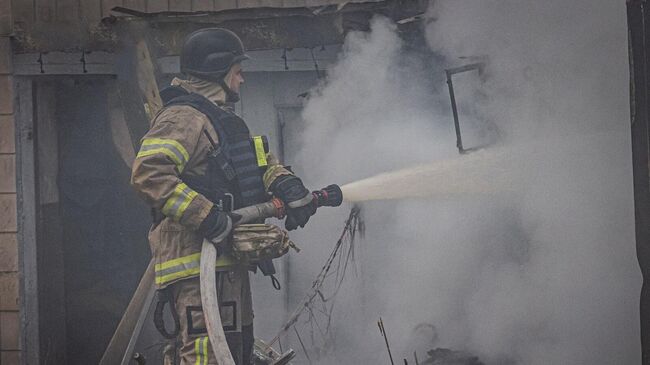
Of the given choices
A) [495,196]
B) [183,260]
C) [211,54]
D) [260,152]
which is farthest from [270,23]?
[495,196]

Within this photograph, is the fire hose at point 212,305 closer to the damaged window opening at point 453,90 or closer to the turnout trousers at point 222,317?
the turnout trousers at point 222,317

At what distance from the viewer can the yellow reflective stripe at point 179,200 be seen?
5.19 m

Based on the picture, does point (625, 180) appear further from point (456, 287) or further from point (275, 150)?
point (275, 150)

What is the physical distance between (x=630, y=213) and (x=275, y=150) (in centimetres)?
292

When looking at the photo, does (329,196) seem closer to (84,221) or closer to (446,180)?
(446,180)

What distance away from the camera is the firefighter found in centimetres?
524

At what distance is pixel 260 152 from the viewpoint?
5910 millimetres

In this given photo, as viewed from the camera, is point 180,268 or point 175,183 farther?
point 180,268

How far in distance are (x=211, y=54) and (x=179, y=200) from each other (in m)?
1.31

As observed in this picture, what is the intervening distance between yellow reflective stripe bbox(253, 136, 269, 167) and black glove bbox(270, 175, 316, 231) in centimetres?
20

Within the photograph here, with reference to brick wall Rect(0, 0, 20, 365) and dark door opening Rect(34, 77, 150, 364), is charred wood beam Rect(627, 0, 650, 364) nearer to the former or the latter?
dark door opening Rect(34, 77, 150, 364)

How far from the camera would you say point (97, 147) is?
7.01 metres

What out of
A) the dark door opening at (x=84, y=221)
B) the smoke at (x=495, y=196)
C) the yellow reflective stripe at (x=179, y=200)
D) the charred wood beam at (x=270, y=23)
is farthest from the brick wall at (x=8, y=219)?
the smoke at (x=495, y=196)

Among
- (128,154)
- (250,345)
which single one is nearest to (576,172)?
(250,345)
